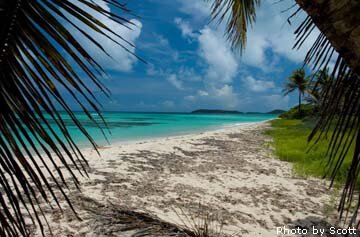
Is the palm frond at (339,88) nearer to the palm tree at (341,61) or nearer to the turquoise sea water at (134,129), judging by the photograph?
the palm tree at (341,61)

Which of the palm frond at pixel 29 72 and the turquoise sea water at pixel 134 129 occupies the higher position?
the palm frond at pixel 29 72

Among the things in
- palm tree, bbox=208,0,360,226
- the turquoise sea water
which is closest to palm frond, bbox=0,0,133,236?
the turquoise sea water

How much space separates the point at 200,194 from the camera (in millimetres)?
5426

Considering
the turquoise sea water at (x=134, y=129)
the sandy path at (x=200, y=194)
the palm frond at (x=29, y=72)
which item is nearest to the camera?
the palm frond at (x=29, y=72)

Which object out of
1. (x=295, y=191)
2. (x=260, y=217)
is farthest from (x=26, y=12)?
(x=295, y=191)

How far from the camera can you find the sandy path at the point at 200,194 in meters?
3.91

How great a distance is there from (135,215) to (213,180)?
12.8 feet

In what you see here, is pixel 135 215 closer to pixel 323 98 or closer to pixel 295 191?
pixel 323 98

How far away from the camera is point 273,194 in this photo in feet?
18.8

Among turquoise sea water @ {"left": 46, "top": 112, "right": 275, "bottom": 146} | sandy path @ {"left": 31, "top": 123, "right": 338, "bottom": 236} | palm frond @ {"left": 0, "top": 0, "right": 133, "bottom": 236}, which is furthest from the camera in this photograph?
turquoise sea water @ {"left": 46, "top": 112, "right": 275, "bottom": 146}

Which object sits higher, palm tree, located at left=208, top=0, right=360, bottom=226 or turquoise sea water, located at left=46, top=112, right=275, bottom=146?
palm tree, located at left=208, top=0, right=360, bottom=226

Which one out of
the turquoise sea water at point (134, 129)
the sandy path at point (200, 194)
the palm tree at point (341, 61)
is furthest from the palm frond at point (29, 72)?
the sandy path at point (200, 194)

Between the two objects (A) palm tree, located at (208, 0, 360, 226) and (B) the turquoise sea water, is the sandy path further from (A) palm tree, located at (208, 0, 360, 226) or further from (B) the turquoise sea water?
(A) palm tree, located at (208, 0, 360, 226)

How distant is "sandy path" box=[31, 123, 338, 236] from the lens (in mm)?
3906
